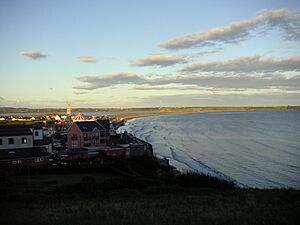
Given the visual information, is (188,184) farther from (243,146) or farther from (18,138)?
(243,146)

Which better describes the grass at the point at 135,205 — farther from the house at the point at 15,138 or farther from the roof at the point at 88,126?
the roof at the point at 88,126

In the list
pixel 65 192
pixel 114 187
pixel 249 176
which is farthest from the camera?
pixel 249 176

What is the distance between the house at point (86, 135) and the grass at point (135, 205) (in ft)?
83.0

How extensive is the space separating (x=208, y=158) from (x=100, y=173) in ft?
69.7

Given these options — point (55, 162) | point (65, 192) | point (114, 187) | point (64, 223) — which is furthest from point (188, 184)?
point (55, 162)

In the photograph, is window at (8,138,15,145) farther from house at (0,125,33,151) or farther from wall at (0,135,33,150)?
wall at (0,135,33,150)

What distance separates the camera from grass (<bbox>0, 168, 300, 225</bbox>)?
10.7 meters

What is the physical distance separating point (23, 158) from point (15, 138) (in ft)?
18.9

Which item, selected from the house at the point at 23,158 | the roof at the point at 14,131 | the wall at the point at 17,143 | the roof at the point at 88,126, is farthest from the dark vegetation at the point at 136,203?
the roof at the point at 88,126

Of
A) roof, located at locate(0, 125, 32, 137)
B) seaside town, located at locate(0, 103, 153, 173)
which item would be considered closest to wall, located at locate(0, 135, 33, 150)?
seaside town, located at locate(0, 103, 153, 173)

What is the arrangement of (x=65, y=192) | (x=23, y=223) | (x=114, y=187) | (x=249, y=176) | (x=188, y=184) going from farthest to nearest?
(x=249, y=176) < (x=188, y=184) < (x=114, y=187) < (x=65, y=192) < (x=23, y=223)

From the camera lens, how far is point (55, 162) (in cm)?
3444

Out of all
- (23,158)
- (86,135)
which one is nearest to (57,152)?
(86,135)

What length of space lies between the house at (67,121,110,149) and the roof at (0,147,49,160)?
13519 millimetres
